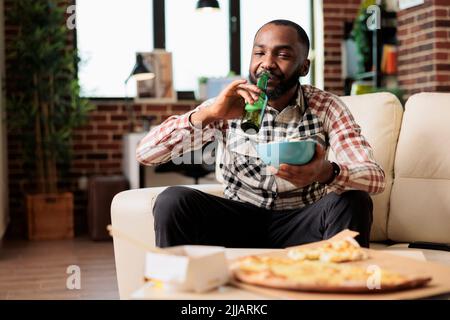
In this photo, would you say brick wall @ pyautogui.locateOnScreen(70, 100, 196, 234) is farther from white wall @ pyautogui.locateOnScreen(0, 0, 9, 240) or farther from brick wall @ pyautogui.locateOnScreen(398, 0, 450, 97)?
brick wall @ pyautogui.locateOnScreen(398, 0, 450, 97)

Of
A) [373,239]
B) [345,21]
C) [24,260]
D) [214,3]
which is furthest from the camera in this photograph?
[345,21]

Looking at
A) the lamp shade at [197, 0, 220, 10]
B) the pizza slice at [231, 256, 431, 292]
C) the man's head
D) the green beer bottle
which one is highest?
the lamp shade at [197, 0, 220, 10]

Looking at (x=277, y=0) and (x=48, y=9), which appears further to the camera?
(x=277, y=0)

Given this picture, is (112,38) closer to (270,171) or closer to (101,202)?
(101,202)

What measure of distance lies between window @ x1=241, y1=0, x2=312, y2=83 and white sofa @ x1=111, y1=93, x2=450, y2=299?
335 centimetres

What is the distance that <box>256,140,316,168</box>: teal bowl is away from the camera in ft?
4.47

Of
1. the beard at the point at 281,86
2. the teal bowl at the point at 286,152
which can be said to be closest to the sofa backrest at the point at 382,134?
the beard at the point at 281,86

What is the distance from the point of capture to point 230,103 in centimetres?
183

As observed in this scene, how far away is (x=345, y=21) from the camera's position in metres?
5.58

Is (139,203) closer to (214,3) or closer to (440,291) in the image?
(440,291)

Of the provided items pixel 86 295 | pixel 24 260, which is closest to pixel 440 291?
pixel 86 295

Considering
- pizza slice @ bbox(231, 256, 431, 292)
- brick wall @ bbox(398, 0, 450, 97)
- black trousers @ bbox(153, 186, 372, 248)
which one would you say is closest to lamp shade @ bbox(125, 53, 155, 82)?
brick wall @ bbox(398, 0, 450, 97)

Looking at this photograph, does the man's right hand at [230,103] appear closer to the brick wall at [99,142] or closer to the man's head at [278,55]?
the man's head at [278,55]

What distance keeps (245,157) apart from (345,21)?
384 cm
